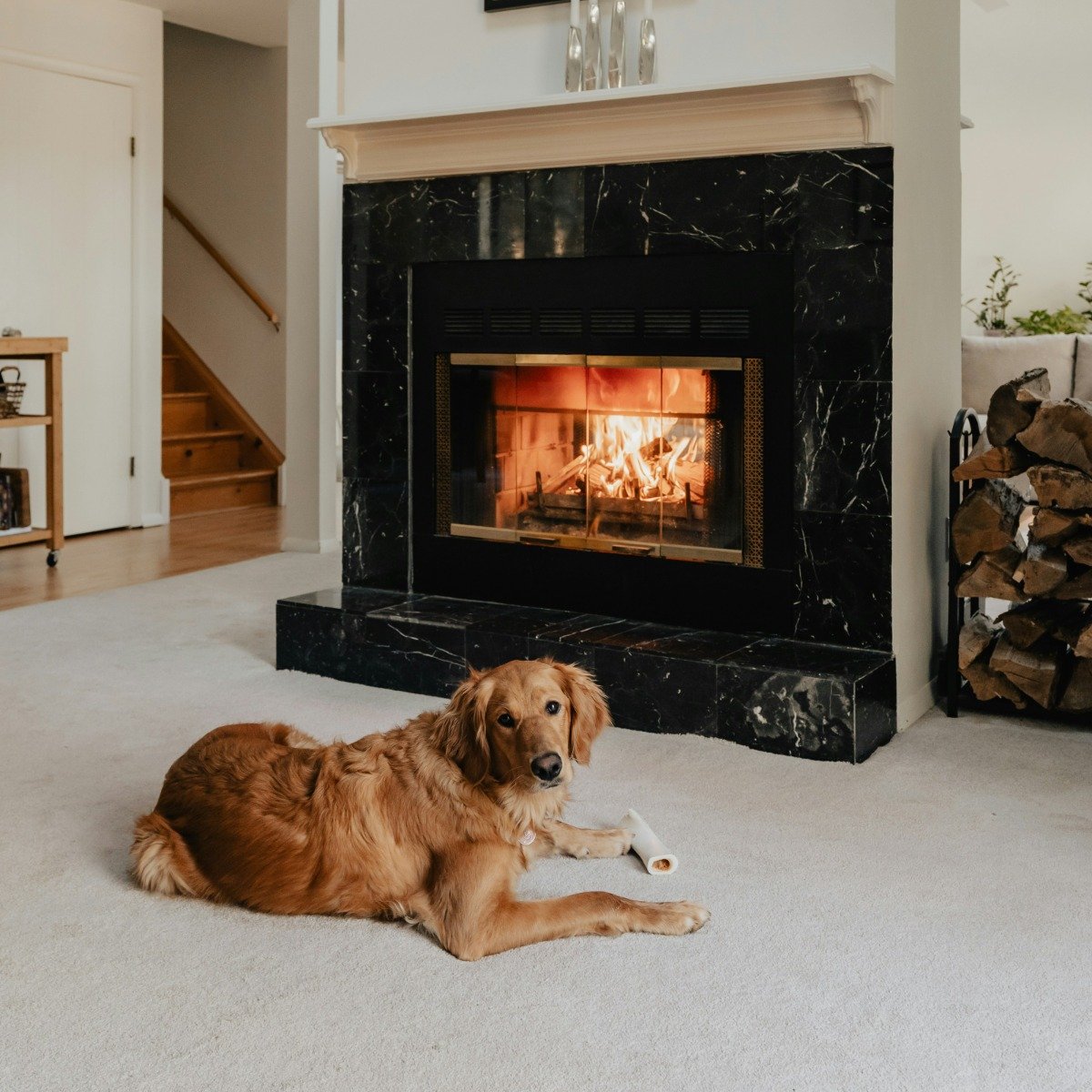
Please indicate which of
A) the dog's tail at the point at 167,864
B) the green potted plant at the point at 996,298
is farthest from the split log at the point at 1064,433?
the green potted plant at the point at 996,298

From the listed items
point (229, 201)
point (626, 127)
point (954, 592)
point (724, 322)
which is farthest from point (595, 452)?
point (229, 201)

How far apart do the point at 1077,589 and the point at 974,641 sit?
0.30m

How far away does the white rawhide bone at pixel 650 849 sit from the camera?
2.38 meters

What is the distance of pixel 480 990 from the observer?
196cm

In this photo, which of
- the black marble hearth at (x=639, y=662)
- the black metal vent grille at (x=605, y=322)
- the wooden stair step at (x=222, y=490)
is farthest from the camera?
the wooden stair step at (x=222, y=490)

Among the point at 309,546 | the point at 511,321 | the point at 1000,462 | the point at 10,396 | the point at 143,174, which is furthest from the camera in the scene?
the point at 143,174

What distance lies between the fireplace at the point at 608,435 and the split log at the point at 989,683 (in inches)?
19.5

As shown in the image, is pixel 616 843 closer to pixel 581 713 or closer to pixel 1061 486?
pixel 581 713

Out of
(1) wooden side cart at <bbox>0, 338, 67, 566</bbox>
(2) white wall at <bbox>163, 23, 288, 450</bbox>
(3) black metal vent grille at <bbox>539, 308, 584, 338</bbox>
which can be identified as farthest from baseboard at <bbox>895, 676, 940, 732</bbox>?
(2) white wall at <bbox>163, 23, 288, 450</bbox>

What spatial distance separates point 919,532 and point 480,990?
199 centimetres

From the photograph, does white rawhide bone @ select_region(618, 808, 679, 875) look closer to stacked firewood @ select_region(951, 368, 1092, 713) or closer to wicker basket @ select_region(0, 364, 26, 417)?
stacked firewood @ select_region(951, 368, 1092, 713)

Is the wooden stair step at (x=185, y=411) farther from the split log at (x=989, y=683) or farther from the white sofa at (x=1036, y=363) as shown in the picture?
the split log at (x=989, y=683)

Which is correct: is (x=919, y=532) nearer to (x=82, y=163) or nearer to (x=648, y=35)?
(x=648, y=35)

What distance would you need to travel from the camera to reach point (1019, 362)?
6.35 m
